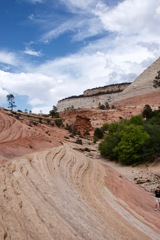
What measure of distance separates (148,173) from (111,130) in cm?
1791

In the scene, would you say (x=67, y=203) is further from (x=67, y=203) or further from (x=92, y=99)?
(x=92, y=99)

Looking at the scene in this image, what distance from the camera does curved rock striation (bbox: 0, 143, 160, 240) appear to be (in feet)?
30.8

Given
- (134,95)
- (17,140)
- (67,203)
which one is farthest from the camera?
(134,95)

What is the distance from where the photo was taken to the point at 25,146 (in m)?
27.0

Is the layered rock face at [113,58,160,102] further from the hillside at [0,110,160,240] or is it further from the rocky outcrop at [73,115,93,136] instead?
the hillside at [0,110,160,240]

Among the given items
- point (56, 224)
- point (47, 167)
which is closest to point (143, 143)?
point (47, 167)

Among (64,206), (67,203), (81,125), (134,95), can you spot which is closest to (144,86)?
(134,95)

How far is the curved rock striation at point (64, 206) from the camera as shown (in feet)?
30.8

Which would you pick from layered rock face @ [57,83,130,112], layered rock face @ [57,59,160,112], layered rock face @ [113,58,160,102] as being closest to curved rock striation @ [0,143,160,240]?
layered rock face @ [57,59,160,112]

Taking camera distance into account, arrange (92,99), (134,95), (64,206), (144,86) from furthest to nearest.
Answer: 1. (92,99)
2. (144,86)
3. (134,95)
4. (64,206)

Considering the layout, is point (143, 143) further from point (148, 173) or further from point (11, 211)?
point (11, 211)

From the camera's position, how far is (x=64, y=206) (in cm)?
1131

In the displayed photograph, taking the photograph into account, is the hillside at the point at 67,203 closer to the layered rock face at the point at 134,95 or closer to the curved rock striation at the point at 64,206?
the curved rock striation at the point at 64,206

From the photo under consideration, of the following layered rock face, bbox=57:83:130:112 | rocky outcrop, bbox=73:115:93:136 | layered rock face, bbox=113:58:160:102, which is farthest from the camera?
layered rock face, bbox=57:83:130:112
